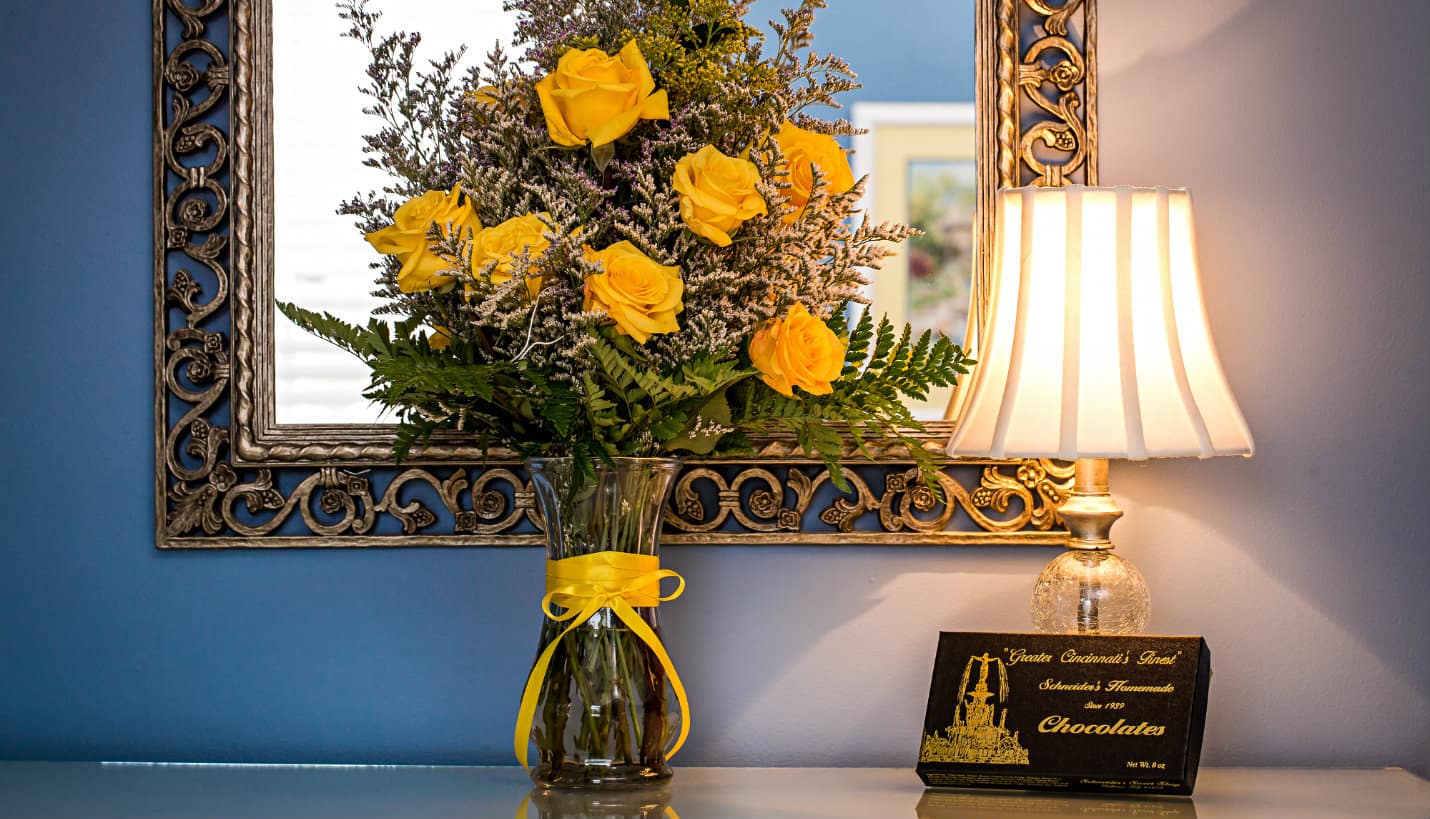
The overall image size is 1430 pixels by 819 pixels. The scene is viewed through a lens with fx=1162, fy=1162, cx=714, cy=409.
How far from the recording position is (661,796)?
98cm

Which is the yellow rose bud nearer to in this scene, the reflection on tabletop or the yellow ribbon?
the yellow ribbon

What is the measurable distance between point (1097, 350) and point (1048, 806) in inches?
15.0

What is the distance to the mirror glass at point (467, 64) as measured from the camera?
3.88 feet

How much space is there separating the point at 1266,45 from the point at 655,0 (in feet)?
2.21

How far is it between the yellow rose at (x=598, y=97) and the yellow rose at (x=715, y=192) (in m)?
0.05

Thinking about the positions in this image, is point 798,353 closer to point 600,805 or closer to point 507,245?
point 507,245

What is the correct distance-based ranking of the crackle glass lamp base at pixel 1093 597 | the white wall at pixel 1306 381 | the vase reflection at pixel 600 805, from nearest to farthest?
the vase reflection at pixel 600 805 < the crackle glass lamp base at pixel 1093 597 < the white wall at pixel 1306 381

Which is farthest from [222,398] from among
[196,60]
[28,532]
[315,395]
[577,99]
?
[577,99]

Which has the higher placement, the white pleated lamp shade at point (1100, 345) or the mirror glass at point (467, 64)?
the mirror glass at point (467, 64)

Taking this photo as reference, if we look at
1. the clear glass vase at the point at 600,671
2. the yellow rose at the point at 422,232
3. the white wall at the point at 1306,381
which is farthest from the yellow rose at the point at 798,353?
the white wall at the point at 1306,381

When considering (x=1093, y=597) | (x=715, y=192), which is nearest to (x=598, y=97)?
(x=715, y=192)

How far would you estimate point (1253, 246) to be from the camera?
119 centimetres

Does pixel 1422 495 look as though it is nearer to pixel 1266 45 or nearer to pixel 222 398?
pixel 1266 45

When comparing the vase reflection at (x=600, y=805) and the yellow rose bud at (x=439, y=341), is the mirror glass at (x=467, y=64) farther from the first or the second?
the vase reflection at (x=600, y=805)
